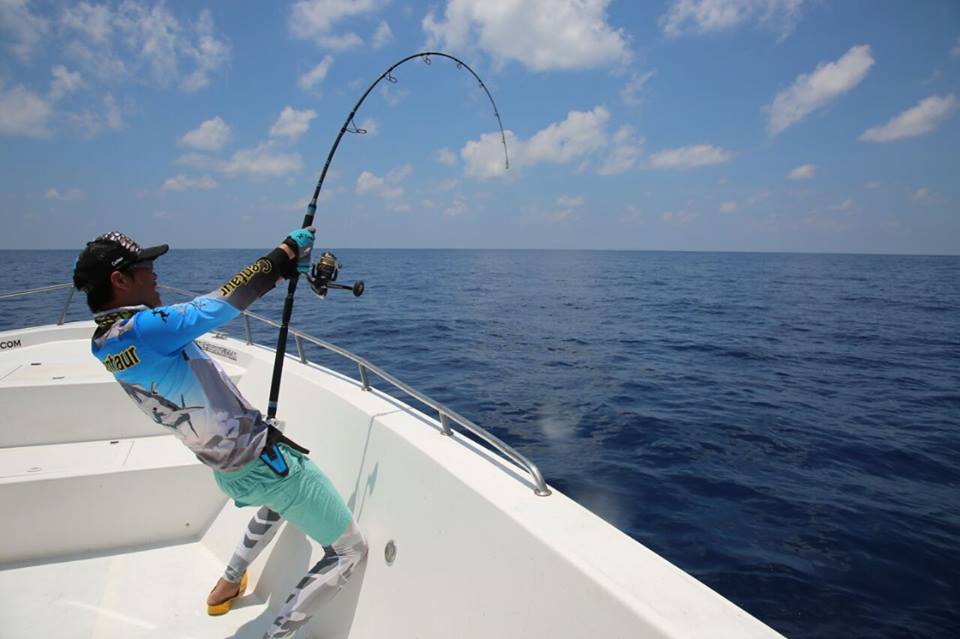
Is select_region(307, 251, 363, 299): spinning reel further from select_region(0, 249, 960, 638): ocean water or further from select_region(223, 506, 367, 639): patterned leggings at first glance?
select_region(0, 249, 960, 638): ocean water

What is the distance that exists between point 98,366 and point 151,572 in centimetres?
270

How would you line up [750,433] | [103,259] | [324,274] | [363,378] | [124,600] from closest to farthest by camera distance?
[103,259] → [324,274] → [124,600] → [363,378] → [750,433]

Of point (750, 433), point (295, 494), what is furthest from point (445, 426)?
point (750, 433)

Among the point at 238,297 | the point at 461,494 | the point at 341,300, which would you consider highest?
the point at 238,297

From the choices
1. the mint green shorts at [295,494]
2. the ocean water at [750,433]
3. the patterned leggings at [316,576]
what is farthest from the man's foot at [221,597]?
the ocean water at [750,433]

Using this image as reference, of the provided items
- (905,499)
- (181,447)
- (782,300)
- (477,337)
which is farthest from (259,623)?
(782,300)

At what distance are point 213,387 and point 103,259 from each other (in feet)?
2.05

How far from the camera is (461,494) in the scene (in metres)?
2.07

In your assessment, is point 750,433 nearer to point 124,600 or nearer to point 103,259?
point 124,600

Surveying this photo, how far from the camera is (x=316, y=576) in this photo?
88.4 inches

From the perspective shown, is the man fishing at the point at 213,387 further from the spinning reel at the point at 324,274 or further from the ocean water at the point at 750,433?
the ocean water at the point at 750,433

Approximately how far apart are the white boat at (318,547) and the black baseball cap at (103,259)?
1343mm

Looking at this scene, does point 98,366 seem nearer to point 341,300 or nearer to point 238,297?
point 238,297

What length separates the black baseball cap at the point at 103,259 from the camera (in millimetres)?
1819
